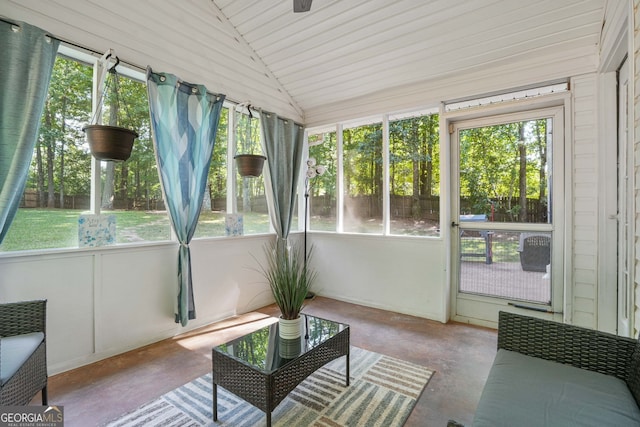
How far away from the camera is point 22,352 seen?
1499mm

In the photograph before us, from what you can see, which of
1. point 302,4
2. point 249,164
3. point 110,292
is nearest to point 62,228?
point 110,292

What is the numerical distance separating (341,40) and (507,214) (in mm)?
2504

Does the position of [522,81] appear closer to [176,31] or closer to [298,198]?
[298,198]

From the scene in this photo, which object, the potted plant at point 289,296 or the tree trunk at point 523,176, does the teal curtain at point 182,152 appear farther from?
the tree trunk at point 523,176

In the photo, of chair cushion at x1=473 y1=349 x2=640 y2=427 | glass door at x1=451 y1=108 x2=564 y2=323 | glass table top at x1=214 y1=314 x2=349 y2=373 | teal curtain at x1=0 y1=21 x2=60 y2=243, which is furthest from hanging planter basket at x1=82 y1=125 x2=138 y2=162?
glass door at x1=451 y1=108 x2=564 y2=323

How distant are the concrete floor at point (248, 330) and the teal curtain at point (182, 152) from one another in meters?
0.40

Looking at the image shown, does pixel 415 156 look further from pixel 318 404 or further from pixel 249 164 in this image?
pixel 318 404

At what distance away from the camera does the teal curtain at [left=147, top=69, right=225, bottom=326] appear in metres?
2.66

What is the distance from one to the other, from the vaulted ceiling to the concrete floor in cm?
247

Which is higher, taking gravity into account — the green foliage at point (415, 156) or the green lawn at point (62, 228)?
the green foliage at point (415, 156)

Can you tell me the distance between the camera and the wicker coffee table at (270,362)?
1.51 metres

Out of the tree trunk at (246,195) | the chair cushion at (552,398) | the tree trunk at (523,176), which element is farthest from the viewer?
A: the tree trunk at (246,195)

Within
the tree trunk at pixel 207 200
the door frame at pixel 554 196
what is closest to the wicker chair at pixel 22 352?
the tree trunk at pixel 207 200

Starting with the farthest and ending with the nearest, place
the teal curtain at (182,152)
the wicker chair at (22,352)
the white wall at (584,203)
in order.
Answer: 1. the teal curtain at (182,152)
2. the white wall at (584,203)
3. the wicker chair at (22,352)
